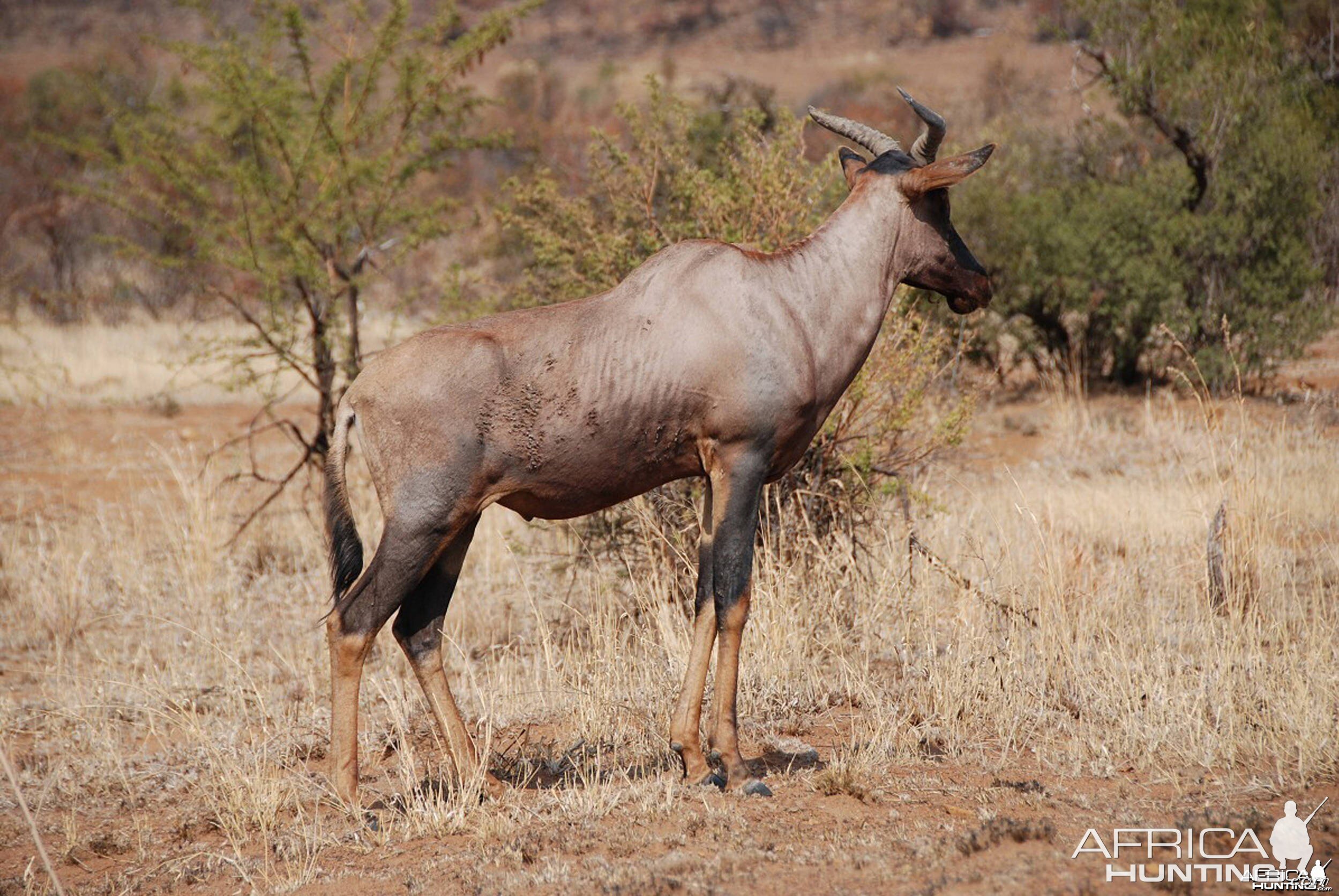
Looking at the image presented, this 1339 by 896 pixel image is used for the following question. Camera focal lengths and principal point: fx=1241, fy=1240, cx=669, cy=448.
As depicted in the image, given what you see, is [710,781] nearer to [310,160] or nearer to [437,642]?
[437,642]

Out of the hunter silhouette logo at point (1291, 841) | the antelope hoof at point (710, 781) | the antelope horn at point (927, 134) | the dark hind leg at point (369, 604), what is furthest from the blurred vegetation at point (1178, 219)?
the dark hind leg at point (369, 604)

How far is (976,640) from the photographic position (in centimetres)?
695

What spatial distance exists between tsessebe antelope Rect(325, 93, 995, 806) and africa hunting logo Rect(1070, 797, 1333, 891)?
1501 mm

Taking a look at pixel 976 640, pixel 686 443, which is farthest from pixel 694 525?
pixel 686 443

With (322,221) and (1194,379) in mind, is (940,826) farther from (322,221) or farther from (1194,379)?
(1194,379)

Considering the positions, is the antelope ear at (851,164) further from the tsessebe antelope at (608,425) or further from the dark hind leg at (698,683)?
the dark hind leg at (698,683)

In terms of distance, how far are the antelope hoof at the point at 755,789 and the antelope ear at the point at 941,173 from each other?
276 cm

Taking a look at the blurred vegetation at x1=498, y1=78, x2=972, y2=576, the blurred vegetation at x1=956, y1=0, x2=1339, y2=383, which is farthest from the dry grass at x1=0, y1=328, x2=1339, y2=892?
the blurred vegetation at x1=956, y1=0, x2=1339, y2=383

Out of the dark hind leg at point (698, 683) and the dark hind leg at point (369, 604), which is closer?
the dark hind leg at point (369, 604)

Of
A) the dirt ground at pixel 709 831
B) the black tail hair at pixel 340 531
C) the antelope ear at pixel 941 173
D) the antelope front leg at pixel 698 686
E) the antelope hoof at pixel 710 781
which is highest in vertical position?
the antelope ear at pixel 941 173

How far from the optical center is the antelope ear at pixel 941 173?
5.50m

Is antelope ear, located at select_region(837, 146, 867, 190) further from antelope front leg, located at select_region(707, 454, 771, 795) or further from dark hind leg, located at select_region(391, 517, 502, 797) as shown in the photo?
dark hind leg, located at select_region(391, 517, 502, 797)

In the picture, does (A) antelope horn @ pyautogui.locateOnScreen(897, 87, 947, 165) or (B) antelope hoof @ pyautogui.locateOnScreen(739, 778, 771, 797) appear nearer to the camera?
(B) antelope hoof @ pyautogui.locateOnScreen(739, 778, 771, 797)

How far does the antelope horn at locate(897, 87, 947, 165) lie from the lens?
18.0 ft
